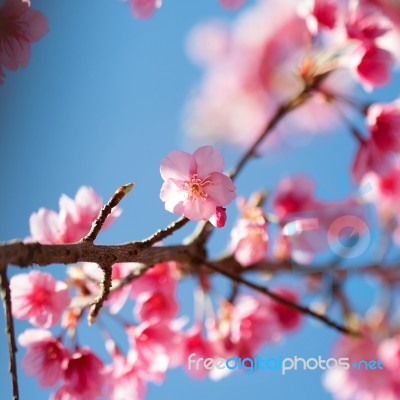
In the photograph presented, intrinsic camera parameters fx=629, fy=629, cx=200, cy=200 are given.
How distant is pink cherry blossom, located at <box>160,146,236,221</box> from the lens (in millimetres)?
616

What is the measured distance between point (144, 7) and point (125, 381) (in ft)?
1.59

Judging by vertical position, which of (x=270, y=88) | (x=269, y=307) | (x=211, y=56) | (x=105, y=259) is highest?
(x=211, y=56)

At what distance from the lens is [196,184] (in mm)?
625

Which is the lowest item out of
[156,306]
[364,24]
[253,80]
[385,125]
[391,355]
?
[391,355]

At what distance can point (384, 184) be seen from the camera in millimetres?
1213

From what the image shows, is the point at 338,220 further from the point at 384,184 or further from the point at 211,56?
the point at 211,56

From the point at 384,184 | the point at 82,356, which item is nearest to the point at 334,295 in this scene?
the point at 384,184

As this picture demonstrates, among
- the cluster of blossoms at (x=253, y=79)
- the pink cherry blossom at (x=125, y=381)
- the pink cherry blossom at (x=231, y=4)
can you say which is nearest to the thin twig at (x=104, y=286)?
the pink cherry blossom at (x=125, y=381)

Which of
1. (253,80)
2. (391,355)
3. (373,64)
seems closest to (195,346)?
(391,355)

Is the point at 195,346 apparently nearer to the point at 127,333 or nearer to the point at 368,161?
the point at 127,333

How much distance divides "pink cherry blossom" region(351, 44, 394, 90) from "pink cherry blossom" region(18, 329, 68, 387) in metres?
0.55

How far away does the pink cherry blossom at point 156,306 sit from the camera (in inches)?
32.7

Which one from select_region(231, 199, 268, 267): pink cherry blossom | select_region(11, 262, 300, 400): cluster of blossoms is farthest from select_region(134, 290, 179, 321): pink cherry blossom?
select_region(231, 199, 268, 267): pink cherry blossom

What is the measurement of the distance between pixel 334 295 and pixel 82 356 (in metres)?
0.51
